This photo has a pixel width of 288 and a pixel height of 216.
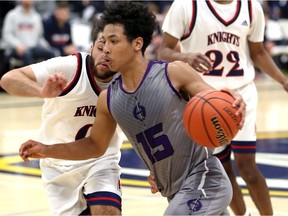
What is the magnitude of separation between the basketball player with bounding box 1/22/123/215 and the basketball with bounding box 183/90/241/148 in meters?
0.92

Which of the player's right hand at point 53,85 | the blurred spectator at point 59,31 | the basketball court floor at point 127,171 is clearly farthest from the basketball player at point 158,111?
the blurred spectator at point 59,31

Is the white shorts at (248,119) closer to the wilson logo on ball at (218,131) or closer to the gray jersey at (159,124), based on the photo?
the gray jersey at (159,124)

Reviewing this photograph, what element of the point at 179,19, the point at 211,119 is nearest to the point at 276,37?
the point at 179,19

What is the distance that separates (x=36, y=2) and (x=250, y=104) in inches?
519

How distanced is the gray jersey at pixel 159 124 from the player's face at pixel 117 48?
0.16m

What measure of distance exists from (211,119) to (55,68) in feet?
→ 4.48

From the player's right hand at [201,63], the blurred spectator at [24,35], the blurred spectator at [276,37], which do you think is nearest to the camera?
the player's right hand at [201,63]

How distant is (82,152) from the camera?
5445 mm

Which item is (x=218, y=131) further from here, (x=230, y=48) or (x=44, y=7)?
(x=44, y=7)

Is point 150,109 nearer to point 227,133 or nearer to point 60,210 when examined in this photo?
point 227,133

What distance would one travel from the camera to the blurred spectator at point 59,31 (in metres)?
A: 17.3

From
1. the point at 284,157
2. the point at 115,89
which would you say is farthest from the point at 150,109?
the point at 284,157

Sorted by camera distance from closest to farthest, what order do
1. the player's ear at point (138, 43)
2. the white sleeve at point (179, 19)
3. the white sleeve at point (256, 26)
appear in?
1. the player's ear at point (138, 43)
2. the white sleeve at point (179, 19)
3. the white sleeve at point (256, 26)

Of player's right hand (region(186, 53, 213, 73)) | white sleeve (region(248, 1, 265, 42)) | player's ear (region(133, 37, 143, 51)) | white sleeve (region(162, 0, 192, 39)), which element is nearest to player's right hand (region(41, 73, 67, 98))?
player's ear (region(133, 37, 143, 51))
